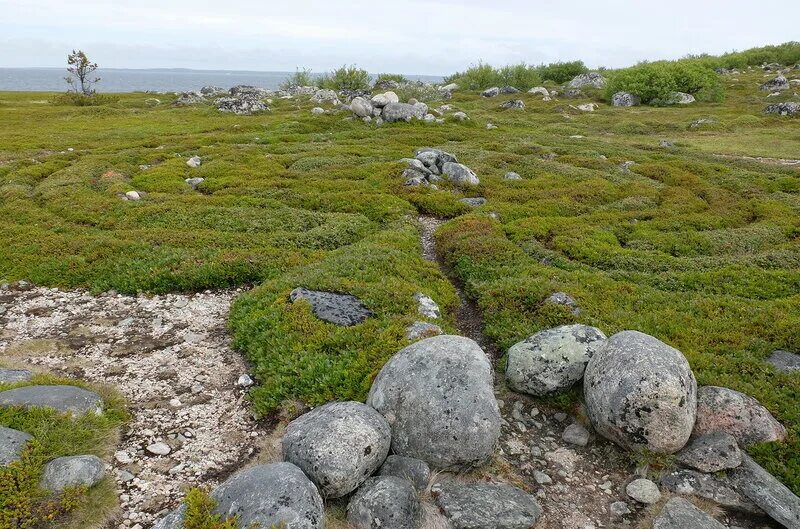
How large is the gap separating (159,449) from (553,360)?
32.2ft

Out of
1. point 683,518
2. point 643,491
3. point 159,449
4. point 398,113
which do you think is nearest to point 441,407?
point 643,491

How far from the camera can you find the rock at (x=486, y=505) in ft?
33.4

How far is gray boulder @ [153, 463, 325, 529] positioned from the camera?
8.78m

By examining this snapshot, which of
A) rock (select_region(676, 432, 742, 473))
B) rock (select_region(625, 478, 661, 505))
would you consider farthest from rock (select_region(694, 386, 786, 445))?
rock (select_region(625, 478, 661, 505))

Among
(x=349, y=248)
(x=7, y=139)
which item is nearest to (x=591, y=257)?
(x=349, y=248)

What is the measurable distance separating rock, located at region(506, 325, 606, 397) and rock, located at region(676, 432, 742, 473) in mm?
2958

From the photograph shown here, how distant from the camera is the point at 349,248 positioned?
2370 cm

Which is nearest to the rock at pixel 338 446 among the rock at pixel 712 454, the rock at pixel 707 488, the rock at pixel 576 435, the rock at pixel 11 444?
the rock at pixel 576 435

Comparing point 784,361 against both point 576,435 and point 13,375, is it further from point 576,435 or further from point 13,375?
point 13,375

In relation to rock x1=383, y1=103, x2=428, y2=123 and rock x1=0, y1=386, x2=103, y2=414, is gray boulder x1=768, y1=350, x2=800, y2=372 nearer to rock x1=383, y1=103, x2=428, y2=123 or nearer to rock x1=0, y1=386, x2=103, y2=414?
rock x1=0, y1=386, x2=103, y2=414

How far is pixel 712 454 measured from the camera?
445 inches

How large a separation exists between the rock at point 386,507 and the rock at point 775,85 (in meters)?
106

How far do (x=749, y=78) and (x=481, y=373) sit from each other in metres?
122

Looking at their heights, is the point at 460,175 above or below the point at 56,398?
above
